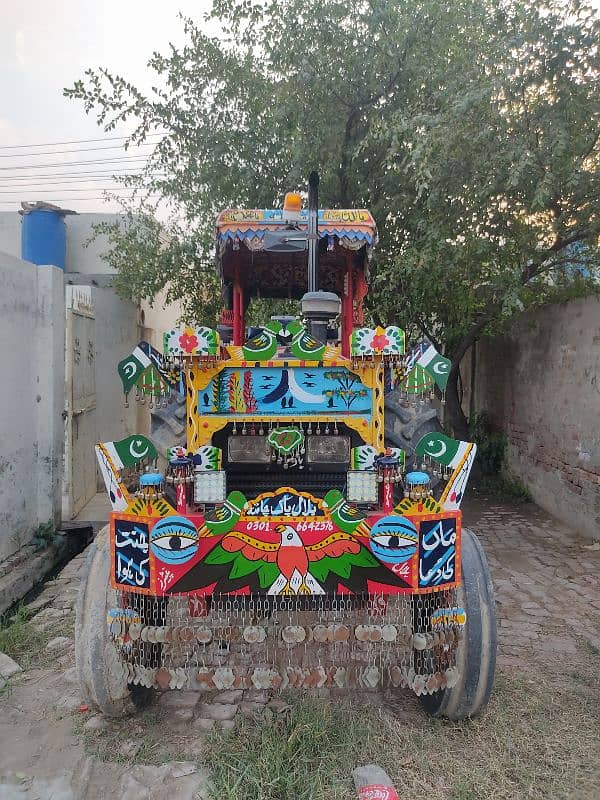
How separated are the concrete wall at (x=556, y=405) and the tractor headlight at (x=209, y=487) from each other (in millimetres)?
4831

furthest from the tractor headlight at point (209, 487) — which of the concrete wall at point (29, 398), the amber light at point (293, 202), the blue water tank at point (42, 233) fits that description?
the blue water tank at point (42, 233)

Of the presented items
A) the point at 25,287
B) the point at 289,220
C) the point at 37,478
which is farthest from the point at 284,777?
the point at 25,287

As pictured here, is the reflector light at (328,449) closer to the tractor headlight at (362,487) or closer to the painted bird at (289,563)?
the tractor headlight at (362,487)

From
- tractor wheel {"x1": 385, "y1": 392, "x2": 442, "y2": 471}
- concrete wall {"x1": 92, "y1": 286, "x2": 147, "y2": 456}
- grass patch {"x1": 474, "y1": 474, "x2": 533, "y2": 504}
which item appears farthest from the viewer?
concrete wall {"x1": 92, "y1": 286, "x2": 147, "y2": 456}

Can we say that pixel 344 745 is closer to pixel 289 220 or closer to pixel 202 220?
pixel 289 220

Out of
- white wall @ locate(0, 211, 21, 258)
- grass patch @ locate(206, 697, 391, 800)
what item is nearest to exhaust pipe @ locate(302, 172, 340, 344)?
grass patch @ locate(206, 697, 391, 800)

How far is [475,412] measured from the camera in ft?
32.3

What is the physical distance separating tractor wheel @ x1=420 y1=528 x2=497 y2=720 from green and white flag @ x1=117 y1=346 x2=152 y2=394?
182 centimetres

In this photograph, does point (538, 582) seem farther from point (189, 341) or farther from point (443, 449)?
point (189, 341)

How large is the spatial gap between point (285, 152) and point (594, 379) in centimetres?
479

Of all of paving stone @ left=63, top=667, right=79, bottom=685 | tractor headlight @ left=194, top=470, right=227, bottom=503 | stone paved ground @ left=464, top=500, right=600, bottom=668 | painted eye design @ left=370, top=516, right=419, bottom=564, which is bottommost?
paving stone @ left=63, top=667, right=79, bottom=685

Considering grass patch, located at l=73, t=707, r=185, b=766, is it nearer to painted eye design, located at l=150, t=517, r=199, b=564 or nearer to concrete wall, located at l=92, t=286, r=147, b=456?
painted eye design, located at l=150, t=517, r=199, b=564

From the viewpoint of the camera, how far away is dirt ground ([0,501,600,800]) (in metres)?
2.47

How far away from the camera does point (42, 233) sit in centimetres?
880
